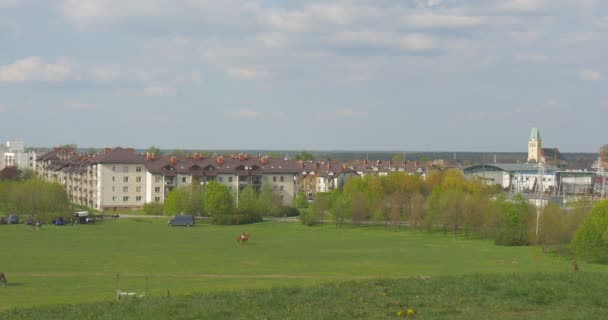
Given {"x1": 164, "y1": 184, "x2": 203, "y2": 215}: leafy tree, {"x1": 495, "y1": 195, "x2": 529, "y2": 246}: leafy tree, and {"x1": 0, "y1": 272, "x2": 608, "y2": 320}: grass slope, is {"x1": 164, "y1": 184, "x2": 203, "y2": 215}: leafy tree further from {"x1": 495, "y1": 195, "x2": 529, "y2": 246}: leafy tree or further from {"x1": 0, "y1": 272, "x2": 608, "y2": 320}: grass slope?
Result: {"x1": 0, "y1": 272, "x2": 608, "y2": 320}: grass slope

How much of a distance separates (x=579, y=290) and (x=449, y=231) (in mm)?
63361

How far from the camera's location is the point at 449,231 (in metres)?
87.6

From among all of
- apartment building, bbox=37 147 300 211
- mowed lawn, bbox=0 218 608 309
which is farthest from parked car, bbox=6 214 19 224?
apartment building, bbox=37 147 300 211

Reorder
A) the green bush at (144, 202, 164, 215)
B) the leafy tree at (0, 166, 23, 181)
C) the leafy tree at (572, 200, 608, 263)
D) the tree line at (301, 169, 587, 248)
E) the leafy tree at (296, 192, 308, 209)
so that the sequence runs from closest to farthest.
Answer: the leafy tree at (572, 200, 608, 263), the tree line at (301, 169, 587, 248), the green bush at (144, 202, 164, 215), the leafy tree at (296, 192, 308, 209), the leafy tree at (0, 166, 23, 181)

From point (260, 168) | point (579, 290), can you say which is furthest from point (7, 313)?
point (260, 168)

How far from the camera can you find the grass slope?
69.2 ft

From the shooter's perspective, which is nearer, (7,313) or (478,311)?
(478,311)

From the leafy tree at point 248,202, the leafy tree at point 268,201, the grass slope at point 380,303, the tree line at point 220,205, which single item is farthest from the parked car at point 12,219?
the grass slope at point 380,303

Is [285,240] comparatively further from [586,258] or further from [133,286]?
[133,286]

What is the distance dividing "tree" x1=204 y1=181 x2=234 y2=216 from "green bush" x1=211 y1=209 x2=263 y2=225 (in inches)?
41.6

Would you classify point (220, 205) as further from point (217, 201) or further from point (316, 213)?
point (316, 213)

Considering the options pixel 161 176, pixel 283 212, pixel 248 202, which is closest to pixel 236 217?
pixel 248 202

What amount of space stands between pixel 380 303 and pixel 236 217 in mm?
73937

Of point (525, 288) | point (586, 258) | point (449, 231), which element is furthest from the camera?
point (449, 231)
